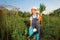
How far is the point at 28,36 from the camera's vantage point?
5188 millimetres

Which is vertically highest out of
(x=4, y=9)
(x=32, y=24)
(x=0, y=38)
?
(x=4, y=9)

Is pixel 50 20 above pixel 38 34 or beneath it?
above

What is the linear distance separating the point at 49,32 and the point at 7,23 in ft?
3.10

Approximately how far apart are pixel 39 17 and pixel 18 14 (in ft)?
1.55

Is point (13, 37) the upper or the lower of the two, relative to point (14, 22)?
lower

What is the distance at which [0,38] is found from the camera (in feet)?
17.4

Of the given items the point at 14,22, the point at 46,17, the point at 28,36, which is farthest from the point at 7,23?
the point at 46,17

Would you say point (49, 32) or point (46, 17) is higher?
point (46, 17)

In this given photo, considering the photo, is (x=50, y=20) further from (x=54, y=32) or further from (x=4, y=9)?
(x=4, y=9)

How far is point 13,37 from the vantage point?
16.8 feet

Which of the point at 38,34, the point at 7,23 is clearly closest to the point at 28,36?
the point at 38,34

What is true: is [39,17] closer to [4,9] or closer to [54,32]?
[54,32]

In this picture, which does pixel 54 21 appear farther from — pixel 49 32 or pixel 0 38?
pixel 0 38

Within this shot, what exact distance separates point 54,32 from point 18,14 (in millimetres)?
883
